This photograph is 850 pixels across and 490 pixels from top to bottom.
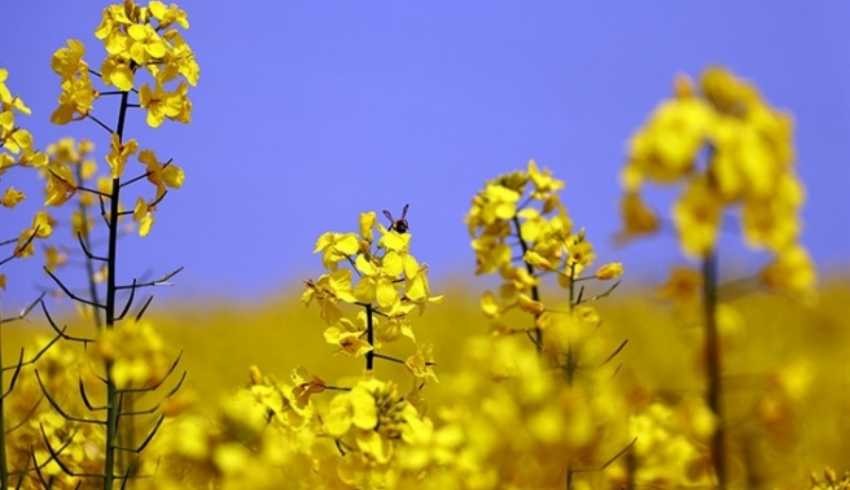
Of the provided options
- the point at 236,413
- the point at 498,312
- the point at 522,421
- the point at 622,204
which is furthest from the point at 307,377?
the point at 622,204

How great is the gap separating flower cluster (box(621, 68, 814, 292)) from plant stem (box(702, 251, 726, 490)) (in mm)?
35

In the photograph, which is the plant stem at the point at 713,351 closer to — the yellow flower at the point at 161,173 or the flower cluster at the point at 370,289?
the flower cluster at the point at 370,289

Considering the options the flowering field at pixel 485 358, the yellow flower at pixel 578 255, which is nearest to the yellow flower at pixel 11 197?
the flowering field at pixel 485 358

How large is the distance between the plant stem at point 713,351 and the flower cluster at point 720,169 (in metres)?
0.03

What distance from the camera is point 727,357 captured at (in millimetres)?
1555

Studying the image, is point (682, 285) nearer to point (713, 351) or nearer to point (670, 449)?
point (713, 351)

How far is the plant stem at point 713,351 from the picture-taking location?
4.93ft

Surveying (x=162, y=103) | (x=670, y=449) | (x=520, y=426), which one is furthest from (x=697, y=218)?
(x=162, y=103)

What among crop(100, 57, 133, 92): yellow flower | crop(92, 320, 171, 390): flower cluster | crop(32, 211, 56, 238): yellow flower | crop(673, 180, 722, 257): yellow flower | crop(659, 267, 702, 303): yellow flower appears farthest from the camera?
crop(32, 211, 56, 238): yellow flower

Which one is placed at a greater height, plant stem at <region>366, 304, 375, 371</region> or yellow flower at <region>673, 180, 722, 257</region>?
plant stem at <region>366, 304, 375, 371</region>

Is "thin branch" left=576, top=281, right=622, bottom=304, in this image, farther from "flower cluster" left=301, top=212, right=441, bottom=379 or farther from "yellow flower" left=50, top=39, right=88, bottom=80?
"yellow flower" left=50, top=39, right=88, bottom=80

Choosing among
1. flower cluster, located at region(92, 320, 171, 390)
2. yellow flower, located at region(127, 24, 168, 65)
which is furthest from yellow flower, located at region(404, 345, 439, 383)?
yellow flower, located at region(127, 24, 168, 65)

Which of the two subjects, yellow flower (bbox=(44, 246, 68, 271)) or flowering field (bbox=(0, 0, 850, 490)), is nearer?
flowering field (bbox=(0, 0, 850, 490))

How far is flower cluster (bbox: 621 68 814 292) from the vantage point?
1432 millimetres
